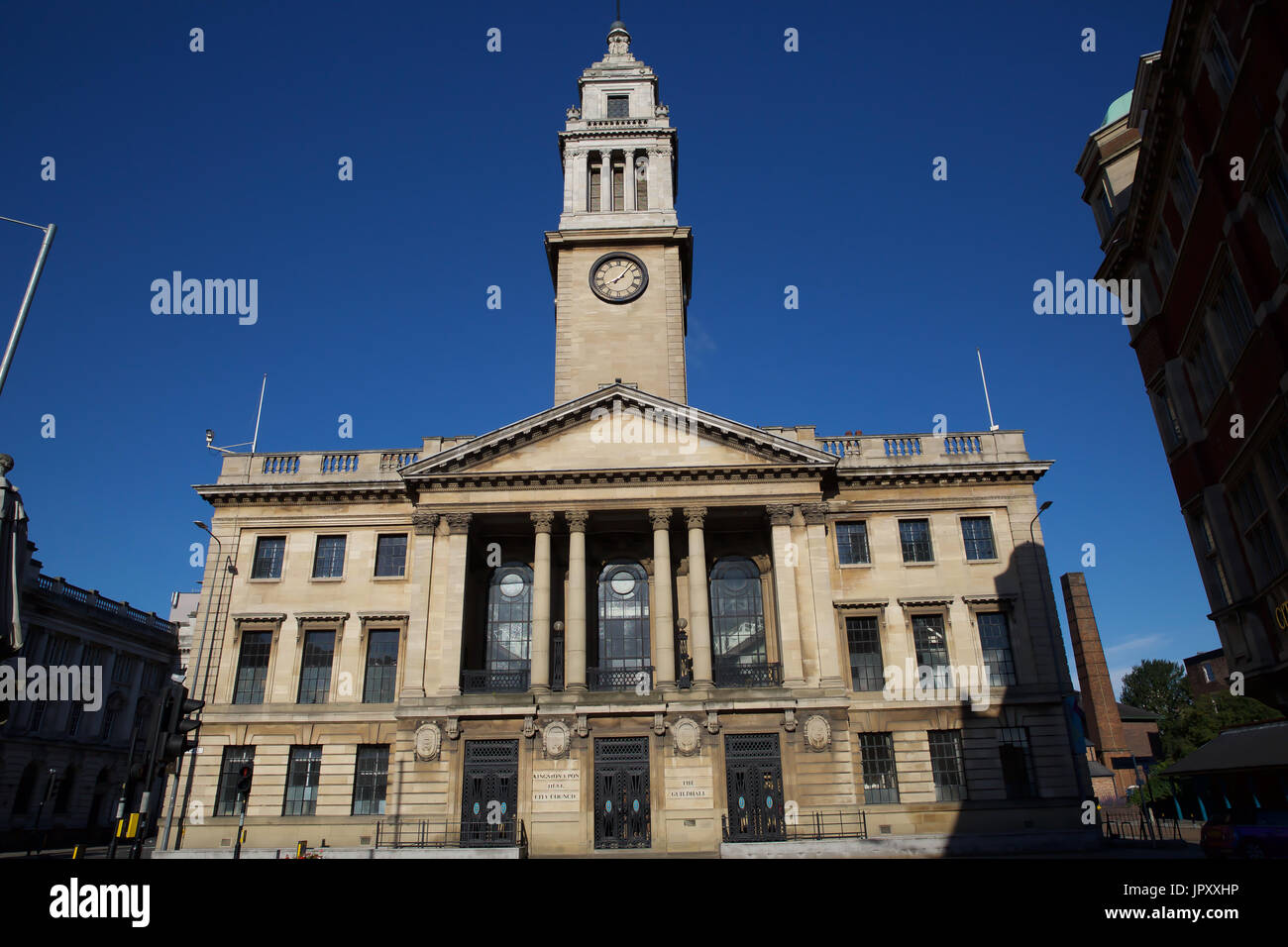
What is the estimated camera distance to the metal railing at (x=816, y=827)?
91.4 ft

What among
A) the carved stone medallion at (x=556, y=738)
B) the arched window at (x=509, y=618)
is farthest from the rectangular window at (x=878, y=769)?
the arched window at (x=509, y=618)

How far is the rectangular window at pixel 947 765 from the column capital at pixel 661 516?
13.1 m

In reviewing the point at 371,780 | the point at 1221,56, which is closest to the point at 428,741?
the point at 371,780

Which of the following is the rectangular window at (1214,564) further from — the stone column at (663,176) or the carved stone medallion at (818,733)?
the stone column at (663,176)

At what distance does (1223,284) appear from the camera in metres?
17.5

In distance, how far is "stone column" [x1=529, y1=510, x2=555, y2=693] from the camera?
30609 mm

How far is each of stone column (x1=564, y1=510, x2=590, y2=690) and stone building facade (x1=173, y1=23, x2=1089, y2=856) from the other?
12 centimetres

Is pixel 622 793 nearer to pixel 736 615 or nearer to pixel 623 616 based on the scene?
pixel 623 616

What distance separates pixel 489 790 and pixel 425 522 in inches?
425

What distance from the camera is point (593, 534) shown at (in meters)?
35.0

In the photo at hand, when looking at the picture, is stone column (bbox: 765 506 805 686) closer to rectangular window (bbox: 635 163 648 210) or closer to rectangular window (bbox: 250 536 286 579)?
rectangular window (bbox: 635 163 648 210)

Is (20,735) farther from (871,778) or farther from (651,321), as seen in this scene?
(871,778)

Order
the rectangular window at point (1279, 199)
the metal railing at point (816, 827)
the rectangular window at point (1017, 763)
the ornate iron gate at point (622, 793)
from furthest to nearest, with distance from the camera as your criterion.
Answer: the rectangular window at point (1017, 763), the ornate iron gate at point (622, 793), the metal railing at point (816, 827), the rectangular window at point (1279, 199)
